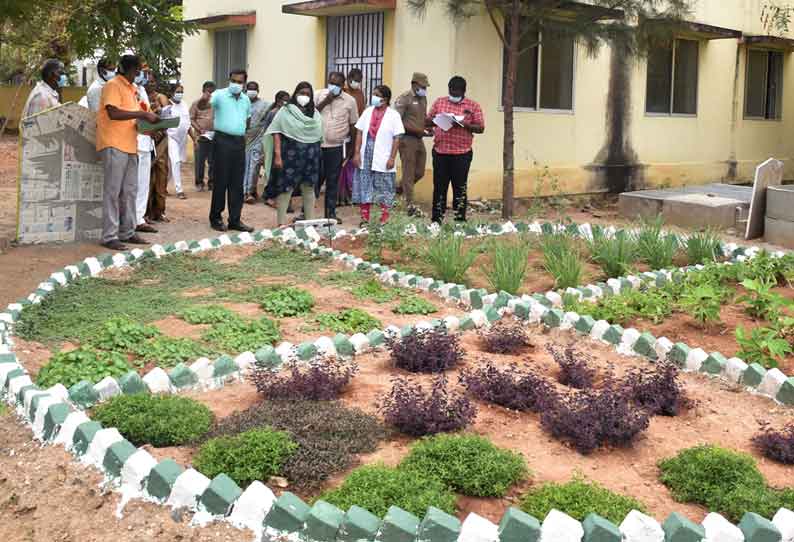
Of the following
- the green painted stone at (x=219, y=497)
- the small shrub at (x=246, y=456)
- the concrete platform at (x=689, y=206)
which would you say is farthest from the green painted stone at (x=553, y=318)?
the concrete platform at (x=689, y=206)

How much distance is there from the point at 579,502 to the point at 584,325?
2637 millimetres

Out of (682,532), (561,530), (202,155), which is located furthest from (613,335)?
(202,155)

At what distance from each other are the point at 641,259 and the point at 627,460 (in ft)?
14.5

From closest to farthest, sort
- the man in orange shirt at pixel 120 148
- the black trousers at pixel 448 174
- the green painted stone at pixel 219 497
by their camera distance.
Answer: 1. the green painted stone at pixel 219 497
2. the man in orange shirt at pixel 120 148
3. the black trousers at pixel 448 174

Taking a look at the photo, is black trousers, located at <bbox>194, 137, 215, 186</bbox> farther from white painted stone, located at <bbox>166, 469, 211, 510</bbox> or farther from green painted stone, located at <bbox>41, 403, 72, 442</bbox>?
white painted stone, located at <bbox>166, 469, 211, 510</bbox>

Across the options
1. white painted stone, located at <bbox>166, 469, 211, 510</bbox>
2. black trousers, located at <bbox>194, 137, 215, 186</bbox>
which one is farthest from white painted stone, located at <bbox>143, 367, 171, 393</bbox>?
black trousers, located at <bbox>194, 137, 215, 186</bbox>

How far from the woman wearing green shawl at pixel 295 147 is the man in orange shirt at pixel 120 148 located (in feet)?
4.80

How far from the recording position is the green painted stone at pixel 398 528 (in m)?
3.09

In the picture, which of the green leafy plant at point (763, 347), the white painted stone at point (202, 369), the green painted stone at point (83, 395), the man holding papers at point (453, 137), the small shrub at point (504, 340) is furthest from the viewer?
the man holding papers at point (453, 137)

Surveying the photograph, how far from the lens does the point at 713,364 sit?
17.4 feet

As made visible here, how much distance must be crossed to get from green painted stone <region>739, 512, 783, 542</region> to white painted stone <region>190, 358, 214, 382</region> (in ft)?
8.64

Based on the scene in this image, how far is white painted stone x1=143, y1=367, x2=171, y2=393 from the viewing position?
473cm

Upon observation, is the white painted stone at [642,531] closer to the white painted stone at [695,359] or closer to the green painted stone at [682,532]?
the green painted stone at [682,532]

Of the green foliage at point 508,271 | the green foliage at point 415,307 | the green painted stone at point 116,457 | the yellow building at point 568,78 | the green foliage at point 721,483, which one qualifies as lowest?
the green foliage at point 721,483
